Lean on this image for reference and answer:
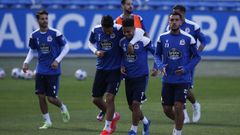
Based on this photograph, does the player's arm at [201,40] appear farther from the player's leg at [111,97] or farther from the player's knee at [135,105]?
the player's knee at [135,105]

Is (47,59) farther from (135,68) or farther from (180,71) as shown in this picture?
(180,71)

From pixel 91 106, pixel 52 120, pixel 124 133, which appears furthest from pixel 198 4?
pixel 124 133

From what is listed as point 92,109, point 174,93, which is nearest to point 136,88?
point 174,93

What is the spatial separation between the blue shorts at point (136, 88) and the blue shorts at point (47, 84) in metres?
2.60

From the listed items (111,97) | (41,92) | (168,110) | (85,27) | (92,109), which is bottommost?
(92,109)

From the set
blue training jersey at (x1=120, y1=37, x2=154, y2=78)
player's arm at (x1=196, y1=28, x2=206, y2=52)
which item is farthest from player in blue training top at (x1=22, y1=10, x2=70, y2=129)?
player's arm at (x1=196, y1=28, x2=206, y2=52)

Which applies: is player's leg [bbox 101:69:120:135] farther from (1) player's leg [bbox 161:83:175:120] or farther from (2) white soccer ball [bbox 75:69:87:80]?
(2) white soccer ball [bbox 75:69:87:80]

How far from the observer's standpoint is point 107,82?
1628 cm

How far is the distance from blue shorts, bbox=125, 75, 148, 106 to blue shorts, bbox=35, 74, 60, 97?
260cm

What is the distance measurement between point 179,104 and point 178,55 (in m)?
0.90

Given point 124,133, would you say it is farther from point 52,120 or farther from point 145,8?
point 145,8

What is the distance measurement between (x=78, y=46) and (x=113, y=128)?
617 inches

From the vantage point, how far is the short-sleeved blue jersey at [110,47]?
52.6ft

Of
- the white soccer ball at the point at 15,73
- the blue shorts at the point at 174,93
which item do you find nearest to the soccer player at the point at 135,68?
the blue shorts at the point at 174,93
